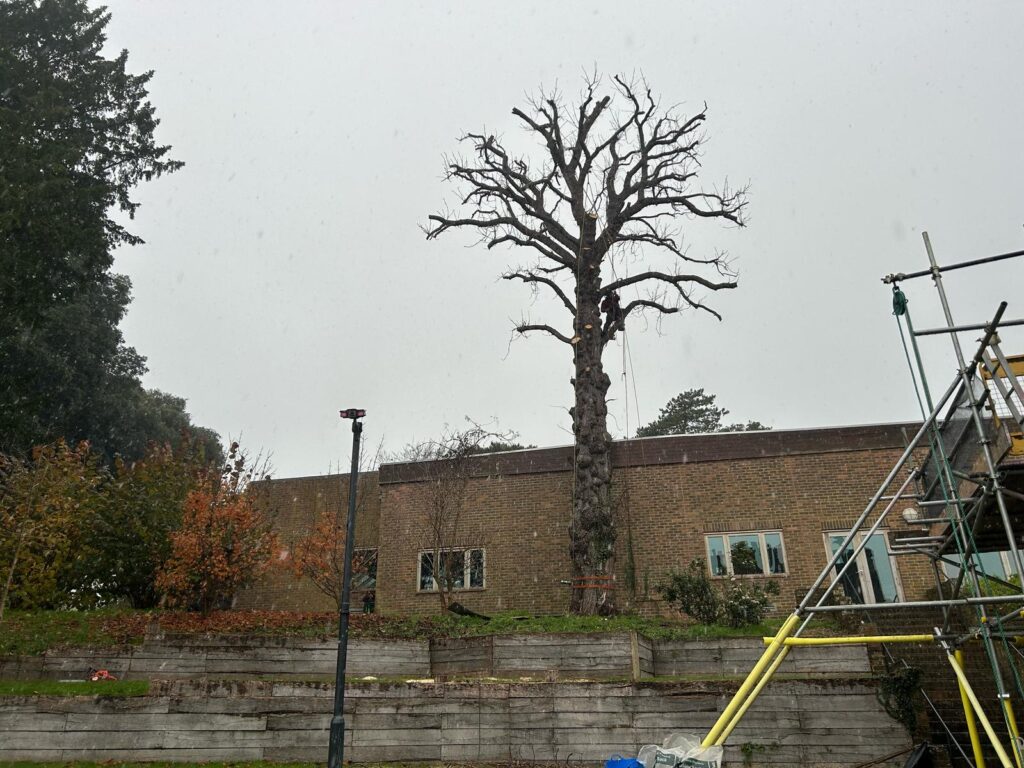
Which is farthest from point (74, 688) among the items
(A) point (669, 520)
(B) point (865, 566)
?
(B) point (865, 566)

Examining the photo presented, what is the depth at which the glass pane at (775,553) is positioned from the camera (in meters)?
18.2

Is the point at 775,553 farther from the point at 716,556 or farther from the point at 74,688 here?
the point at 74,688

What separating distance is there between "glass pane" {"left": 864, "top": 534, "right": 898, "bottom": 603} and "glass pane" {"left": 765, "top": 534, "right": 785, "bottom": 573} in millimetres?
1954

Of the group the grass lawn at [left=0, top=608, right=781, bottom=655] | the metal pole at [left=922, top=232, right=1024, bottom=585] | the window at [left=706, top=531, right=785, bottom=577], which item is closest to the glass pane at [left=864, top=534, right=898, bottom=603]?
the window at [left=706, top=531, right=785, bottom=577]

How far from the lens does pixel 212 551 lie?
50.3 ft

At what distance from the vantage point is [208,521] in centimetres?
1573

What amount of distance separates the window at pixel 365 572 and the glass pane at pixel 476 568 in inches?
152

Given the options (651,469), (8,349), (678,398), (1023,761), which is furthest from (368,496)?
(678,398)

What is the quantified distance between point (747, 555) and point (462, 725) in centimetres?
1018

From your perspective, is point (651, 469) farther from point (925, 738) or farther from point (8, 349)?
point (8, 349)

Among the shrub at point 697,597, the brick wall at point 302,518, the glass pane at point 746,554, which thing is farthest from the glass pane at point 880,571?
the brick wall at point 302,518

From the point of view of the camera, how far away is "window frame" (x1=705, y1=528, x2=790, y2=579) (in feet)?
59.7

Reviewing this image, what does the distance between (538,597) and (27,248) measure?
16.9 metres

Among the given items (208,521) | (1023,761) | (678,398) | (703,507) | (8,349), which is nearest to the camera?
(1023,761)
